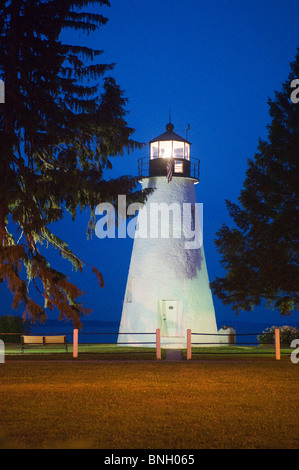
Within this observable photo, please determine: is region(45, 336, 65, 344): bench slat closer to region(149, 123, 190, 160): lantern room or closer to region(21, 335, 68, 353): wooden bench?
region(21, 335, 68, 353): wooden bench

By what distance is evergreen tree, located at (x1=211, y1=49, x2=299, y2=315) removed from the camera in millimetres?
23953

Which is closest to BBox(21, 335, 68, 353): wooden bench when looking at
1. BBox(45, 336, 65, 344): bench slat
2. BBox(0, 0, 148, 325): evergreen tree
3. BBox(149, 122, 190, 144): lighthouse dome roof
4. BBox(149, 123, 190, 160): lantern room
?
BBox(45, 336, 65, 344): bench slat

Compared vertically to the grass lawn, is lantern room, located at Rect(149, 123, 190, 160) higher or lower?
higher

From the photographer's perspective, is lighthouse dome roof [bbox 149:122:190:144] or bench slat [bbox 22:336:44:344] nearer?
bench slat [bbox 22:336:44:344]

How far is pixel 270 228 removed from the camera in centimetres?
2417

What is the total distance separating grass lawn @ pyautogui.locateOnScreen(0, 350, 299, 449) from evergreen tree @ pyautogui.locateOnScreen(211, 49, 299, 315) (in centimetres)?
785

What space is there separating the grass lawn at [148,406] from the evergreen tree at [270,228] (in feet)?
25.7

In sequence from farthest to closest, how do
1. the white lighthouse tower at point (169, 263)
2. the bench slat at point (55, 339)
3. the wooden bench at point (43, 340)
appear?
the white lighthouse tower at point (169, 263), the bench slat at point (55, 339), the wooden bench at point (43, 340)

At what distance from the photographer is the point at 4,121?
17.3 meters

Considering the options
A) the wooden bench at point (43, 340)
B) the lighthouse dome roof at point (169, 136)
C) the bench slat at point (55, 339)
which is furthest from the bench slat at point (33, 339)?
the lighthouse dome roof at point (169, 136)

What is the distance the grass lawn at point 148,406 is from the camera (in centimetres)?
756

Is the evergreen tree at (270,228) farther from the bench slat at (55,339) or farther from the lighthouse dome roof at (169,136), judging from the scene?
the bench slat at (55,339)

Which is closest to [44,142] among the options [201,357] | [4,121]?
[4,121]
